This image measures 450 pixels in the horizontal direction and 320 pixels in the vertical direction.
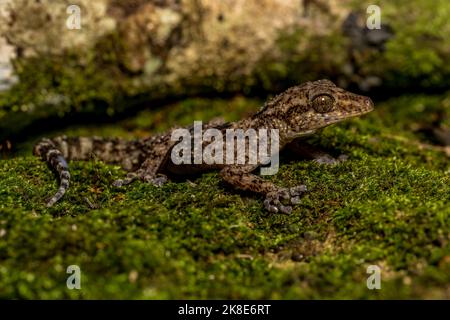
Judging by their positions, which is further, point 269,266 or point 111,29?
point 111,29

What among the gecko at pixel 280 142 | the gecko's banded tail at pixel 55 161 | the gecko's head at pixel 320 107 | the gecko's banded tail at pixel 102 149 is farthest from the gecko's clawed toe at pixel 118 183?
the gecko's head at pixel 320 107

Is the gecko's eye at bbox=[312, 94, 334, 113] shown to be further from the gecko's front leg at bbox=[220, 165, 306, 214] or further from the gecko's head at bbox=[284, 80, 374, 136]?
the gecko's front leg at bbox=[220, 165, 306, 214]

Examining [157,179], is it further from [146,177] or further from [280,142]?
[280,142]

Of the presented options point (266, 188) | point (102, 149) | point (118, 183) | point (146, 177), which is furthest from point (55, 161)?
point (266, 188)

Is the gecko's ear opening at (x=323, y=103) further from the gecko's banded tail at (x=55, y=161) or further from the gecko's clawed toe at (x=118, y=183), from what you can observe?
the gecko's banded tail at (x=55, y=161)

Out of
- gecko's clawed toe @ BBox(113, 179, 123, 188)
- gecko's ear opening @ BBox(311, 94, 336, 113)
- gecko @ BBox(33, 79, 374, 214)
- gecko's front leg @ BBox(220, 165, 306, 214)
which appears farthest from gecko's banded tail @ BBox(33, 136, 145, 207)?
gecko's ear opening @ BBox(311, 94, 336, 113)
